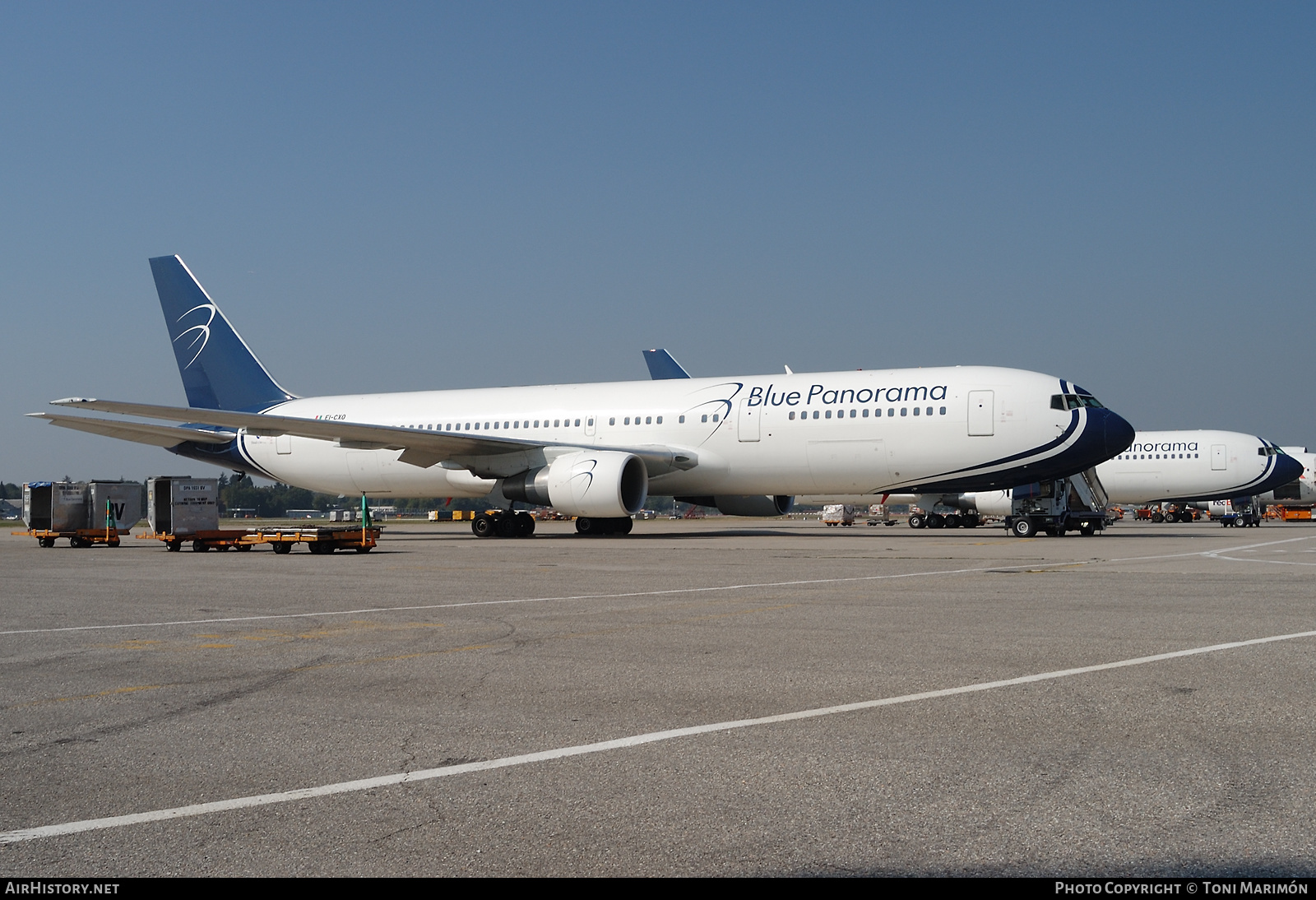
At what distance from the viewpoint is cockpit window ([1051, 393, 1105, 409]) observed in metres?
25.7

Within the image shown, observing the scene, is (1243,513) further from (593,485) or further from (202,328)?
(202,328)

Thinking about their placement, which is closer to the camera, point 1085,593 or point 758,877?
point 758,877

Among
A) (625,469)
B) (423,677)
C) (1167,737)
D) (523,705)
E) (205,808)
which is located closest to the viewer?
(205,808)

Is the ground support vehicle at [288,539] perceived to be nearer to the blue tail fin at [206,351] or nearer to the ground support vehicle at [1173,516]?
the blue tail fin at [206,351]

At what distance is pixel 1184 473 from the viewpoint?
46.1m

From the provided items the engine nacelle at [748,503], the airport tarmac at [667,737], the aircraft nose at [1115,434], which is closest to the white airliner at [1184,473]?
the engine nacelle at [748,503]

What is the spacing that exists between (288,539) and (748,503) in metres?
14.2

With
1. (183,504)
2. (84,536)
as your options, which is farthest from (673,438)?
(84,536)

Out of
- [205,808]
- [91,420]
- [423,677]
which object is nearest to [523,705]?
[423,677]

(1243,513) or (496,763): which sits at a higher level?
(1243,513)

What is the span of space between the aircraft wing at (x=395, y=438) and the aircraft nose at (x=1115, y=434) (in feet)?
33.1

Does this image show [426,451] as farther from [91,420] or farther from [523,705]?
[523,705]
